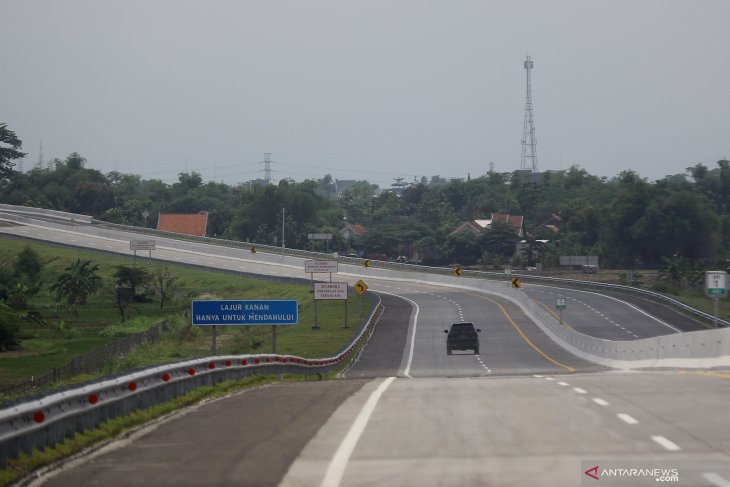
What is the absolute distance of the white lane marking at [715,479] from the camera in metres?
9.38

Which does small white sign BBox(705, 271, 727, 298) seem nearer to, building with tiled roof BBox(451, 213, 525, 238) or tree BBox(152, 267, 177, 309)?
tree BBox(152, 267, 177, 309)

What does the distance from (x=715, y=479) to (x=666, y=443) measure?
2092 mm

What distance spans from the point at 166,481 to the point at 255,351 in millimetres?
53835

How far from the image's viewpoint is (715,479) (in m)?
9.61

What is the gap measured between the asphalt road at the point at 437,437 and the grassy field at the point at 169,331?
99.9 feet

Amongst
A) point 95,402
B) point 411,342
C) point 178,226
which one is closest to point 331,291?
point 411,342

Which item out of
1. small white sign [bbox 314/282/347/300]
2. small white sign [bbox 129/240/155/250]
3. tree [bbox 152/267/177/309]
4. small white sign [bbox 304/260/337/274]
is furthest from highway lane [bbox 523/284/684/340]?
small white sign [bbox 129/240/155/250]

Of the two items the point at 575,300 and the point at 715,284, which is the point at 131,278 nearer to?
the point at 575,300

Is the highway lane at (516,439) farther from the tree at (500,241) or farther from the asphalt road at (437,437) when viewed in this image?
the tree at (500,241)

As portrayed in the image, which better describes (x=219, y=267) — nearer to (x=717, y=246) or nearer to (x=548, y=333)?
(x=548, y=333)

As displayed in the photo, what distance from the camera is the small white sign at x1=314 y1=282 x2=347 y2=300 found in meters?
71.3

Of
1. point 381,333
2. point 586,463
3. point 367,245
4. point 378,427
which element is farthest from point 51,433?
point 367,245

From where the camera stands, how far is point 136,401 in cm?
1653

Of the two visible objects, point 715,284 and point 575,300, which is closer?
point 715,284
